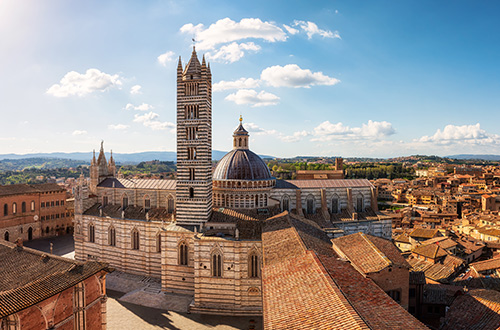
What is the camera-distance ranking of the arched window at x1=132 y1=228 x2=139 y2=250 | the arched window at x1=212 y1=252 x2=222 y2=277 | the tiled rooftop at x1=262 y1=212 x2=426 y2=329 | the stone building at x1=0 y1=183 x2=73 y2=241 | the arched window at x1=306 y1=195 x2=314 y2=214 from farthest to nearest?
1. the stone building at x1=0 y1=183 x2=73 y2=241
2. the arched window at x1=306 y1=195 x2=314 y2=214
3. the arched window at x1=132 y1=228 x2=139 y2=250
4. the arched window at x1=212 y1=252 x2=222 y2=277
5. the tiled rooftop at x1=262 y1=212 x2=426 y2=329

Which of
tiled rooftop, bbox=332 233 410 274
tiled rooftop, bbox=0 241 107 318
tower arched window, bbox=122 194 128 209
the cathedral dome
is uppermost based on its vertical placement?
the cathedral dome

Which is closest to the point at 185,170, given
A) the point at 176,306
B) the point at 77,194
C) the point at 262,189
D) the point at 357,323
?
the point at 262,189

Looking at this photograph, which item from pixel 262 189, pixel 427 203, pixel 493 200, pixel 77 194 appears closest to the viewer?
pixel 262 189

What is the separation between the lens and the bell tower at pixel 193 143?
31438mm

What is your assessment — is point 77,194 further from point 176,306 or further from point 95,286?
point 95,286

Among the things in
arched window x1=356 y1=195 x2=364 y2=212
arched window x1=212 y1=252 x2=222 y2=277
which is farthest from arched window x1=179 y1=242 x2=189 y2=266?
arched window x1=356 y1=195 x2=364 y2=212

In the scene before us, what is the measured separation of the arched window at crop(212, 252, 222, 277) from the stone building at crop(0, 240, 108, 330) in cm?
972

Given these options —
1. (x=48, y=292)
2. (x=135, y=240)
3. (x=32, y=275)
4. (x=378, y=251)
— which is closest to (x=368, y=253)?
(x=378, y=251)

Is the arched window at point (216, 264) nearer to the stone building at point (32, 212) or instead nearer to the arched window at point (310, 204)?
the arched window at point (310, 204)

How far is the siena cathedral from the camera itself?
27.6 m

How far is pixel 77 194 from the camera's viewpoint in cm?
3984

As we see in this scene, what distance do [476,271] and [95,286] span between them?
33.7 m

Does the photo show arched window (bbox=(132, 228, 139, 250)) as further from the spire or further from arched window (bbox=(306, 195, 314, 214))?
arched window (bbox=(306, 195, 314, 214))

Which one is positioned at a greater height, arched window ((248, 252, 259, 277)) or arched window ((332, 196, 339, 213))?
arched window ((332, 196, 339, 213))
